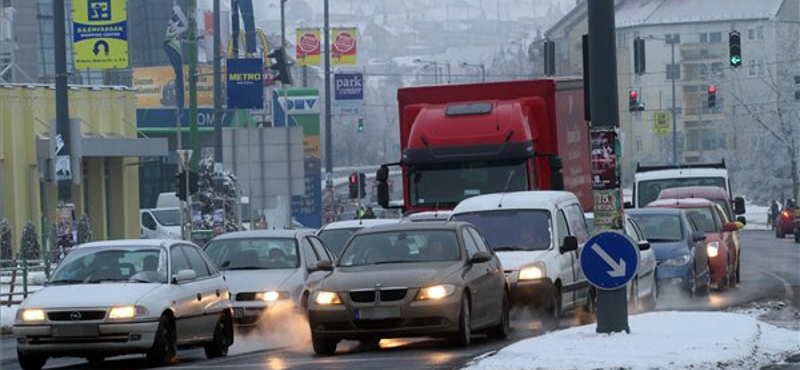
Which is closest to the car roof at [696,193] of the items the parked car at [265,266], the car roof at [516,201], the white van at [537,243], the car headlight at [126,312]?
the white van at [537,243]

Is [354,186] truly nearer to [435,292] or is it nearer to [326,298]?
[326,298]

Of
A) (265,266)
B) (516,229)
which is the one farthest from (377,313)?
(265,266)

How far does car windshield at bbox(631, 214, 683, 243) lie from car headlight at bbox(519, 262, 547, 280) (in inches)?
319

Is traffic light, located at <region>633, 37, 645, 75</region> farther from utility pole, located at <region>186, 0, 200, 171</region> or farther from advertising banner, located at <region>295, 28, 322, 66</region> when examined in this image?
advertising banner, located at <region>295, 28, 322, 66</region>

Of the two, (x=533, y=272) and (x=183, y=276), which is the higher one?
(x=183, y=276)

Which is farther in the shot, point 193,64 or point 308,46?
point 308,46

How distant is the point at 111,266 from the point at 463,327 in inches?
147

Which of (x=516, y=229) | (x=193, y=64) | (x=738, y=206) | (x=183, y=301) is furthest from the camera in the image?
(x=193, y=64)

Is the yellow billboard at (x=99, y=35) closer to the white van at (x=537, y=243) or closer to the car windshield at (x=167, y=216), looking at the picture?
the car windshield at (x=167, y=216)

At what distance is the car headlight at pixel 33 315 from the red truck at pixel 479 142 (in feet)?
40.0

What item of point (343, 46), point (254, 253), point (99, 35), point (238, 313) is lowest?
point (238, 313)

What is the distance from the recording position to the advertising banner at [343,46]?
8938cm

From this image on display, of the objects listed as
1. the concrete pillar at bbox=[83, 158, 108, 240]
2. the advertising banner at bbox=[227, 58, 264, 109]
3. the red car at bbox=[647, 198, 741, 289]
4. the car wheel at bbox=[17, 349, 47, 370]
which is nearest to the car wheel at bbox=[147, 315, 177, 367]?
the car wheel at bbox=[17, 349, 47, 370]

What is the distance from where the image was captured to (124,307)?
725 inches
